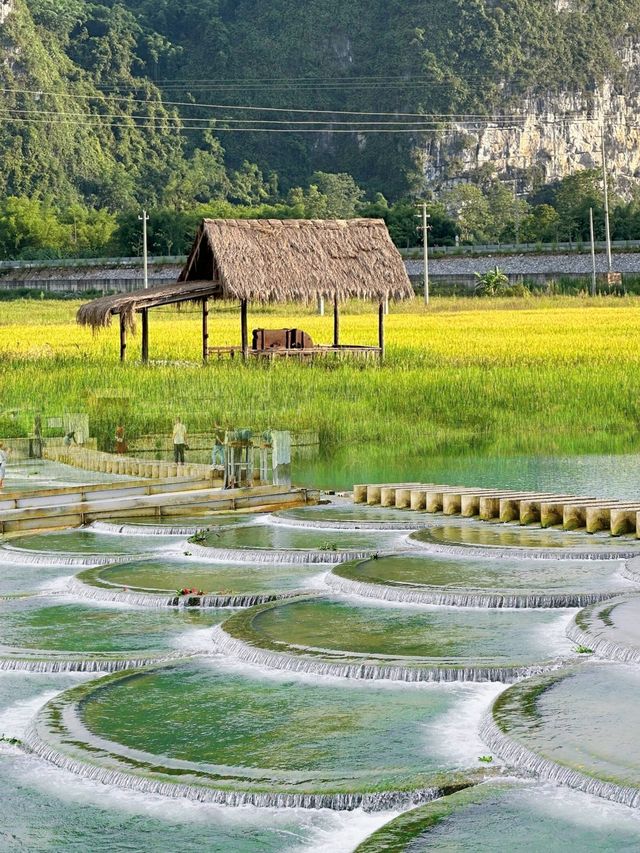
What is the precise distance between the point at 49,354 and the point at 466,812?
2594 cm

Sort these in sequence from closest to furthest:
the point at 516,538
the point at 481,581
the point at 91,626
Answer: the point at 91,626, the point at 481,581, the point at 516,538

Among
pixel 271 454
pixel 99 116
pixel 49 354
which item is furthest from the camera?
pixel 99 116

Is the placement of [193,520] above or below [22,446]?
below

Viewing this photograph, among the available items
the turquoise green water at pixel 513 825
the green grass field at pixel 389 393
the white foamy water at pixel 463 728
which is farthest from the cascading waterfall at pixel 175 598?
the green grass field at pixel 389 393

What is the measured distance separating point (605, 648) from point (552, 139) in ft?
466

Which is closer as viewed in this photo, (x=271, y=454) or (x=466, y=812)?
(x=466, y=812)

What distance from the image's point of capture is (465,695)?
9023 mm

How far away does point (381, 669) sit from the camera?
31.0ft

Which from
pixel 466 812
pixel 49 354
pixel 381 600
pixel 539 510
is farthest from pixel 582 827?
pixel 49 354

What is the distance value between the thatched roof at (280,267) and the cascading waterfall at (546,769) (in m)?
22.2

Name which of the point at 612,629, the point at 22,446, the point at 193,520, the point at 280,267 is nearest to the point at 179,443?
the point at 22,446

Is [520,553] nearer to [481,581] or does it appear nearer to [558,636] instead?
[481,581]

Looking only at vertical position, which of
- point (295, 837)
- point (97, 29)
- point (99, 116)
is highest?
point (97, 29)

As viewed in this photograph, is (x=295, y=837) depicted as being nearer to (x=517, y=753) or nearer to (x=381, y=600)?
(x=517, y=753)
